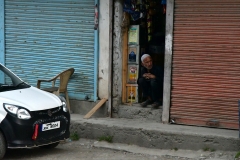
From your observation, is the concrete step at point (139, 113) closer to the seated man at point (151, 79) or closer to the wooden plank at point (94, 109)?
the seated man at point (151, 79)

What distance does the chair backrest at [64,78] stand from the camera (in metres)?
10.3

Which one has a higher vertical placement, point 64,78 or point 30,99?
point 64,78

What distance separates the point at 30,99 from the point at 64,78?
8.17 ft

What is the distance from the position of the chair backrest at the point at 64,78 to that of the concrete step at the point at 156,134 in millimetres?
784

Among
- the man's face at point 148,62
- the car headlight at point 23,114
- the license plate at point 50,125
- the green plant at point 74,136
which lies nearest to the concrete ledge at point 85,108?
the green plant at point 74,136

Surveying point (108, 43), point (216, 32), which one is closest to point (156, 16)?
point (108, 43)

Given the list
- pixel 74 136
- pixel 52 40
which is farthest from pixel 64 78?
pixel 74 136

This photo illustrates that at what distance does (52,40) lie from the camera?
10.7m

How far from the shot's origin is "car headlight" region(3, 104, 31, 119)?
7647 millimetres

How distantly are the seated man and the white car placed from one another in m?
2.00

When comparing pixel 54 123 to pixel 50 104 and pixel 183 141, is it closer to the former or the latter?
pixel 50 104

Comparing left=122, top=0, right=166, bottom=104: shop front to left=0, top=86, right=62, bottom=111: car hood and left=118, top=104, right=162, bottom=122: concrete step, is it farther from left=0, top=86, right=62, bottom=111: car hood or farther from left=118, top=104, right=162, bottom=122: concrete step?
left=0, top=86, right=62, bottom=111: car hood

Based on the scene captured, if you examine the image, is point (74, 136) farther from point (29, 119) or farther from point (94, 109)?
point (29, 119)

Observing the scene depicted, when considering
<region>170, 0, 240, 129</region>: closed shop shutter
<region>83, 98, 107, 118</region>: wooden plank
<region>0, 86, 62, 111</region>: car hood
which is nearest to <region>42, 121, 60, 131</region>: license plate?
<region>0, 86, 62, 111</region>: car hood
